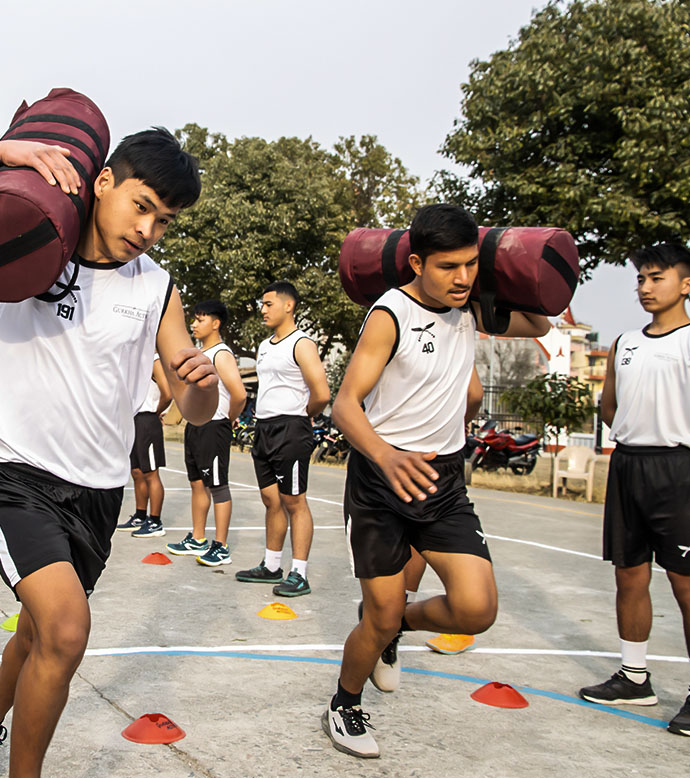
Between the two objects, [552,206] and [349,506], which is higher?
[552,206]

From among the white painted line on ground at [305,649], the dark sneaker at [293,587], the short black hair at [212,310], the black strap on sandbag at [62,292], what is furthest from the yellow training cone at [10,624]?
the short black hair at [212,310]

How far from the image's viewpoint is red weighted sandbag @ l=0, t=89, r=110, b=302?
219 cm

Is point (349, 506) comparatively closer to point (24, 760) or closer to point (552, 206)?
point (24, 760)

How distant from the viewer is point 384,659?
12.0ft

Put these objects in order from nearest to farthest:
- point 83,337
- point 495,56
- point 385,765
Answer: point 83,337 < point 385,765 < point 495,56

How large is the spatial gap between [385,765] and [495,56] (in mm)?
15057

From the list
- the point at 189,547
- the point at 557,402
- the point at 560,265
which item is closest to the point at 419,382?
the point at 560,265

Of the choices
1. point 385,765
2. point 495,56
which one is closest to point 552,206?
point 495,56

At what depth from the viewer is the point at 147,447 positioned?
825 centimetres

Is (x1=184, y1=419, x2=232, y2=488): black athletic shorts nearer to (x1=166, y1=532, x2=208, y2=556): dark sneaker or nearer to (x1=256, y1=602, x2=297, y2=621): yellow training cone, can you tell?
(x1=166, y1=532, x2=208, y2=556): dark sneaker

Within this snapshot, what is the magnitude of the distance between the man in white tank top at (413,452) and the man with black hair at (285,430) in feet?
8.56

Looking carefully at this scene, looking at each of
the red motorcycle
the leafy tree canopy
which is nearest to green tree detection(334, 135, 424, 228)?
the leafy tree canopy

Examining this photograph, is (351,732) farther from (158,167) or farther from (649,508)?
(158,167)

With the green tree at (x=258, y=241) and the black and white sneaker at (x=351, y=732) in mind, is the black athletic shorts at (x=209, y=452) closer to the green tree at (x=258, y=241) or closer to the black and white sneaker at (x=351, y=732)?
the black and white sneaker at (x=351, y=732)
